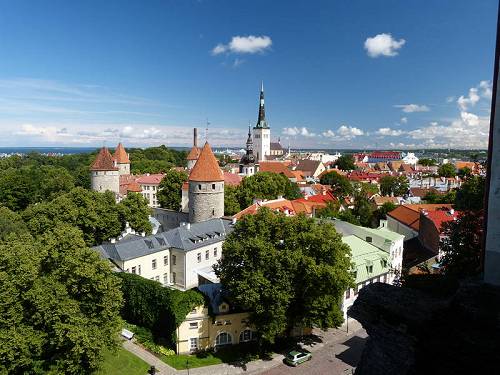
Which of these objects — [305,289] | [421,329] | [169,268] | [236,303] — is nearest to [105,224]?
[169,268]

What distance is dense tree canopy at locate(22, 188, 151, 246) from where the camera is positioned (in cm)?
2828

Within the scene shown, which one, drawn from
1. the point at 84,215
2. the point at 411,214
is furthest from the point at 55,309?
the point at 411,214

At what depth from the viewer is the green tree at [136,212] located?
3135 cm

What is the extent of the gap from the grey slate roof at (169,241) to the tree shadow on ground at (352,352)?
11834 millimetres

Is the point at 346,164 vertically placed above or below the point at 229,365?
above

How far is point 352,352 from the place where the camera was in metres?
19.1

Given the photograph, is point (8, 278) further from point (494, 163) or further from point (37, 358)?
point (494, 163)

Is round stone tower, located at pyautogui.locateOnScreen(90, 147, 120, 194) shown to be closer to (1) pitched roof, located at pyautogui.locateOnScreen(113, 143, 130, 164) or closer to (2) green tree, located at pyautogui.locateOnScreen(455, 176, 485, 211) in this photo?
(1) pitched roof, located at pyautogui.locateOnScreen(113, 143, 130, 164)

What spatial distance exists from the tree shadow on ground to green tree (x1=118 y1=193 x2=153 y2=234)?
1871 cm

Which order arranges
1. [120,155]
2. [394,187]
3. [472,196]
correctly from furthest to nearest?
[394,187], [120,155], [472,196]

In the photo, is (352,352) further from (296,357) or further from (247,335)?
(247,335)

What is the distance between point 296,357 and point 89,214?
754 inches

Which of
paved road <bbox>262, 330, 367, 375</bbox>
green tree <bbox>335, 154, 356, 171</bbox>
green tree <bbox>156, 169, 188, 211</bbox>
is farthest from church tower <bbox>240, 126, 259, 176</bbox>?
green tree <bbox>335, 154, 356, 171</bbox>

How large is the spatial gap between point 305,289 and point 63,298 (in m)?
10.1
